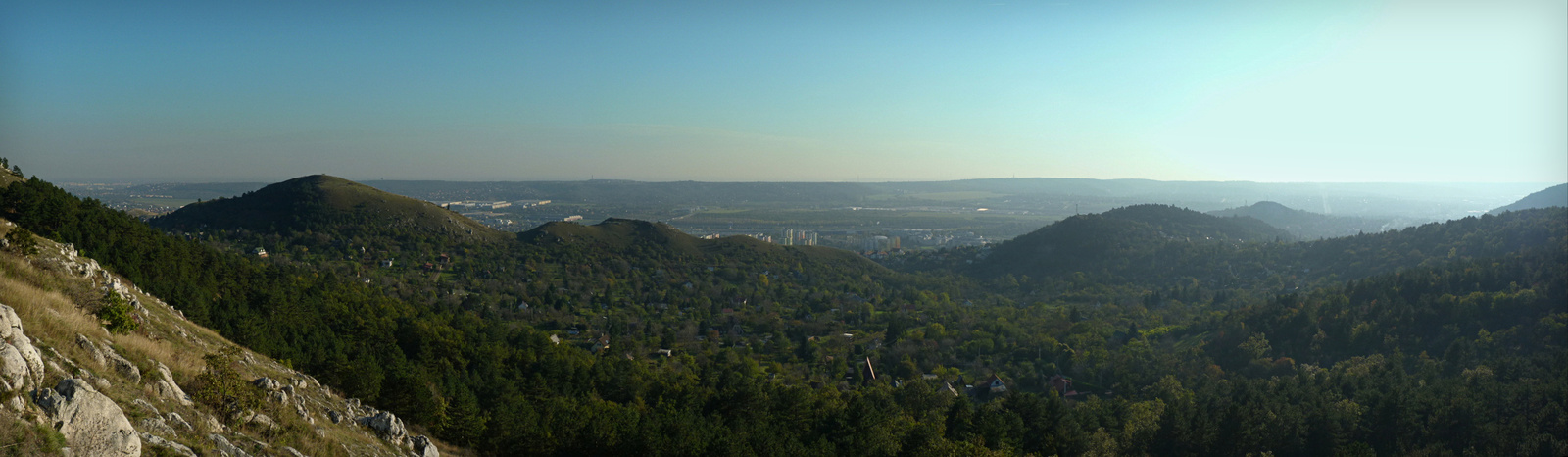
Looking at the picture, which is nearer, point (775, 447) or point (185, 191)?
point (775, 447)

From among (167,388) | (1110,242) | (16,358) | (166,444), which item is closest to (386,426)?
(167,388)

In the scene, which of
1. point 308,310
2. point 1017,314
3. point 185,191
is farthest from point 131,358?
point 185,191

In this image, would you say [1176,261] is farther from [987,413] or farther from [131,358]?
[131,358]

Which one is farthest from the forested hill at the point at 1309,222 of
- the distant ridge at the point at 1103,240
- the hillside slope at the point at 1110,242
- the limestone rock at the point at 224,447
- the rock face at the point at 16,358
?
the rock face at the point at 16,358

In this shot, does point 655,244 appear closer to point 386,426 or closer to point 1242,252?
point 386,426

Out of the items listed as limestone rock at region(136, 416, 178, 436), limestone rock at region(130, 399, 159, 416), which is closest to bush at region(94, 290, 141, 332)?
limestone rock at region(130, 399, 159, 416)

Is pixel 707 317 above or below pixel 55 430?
below
